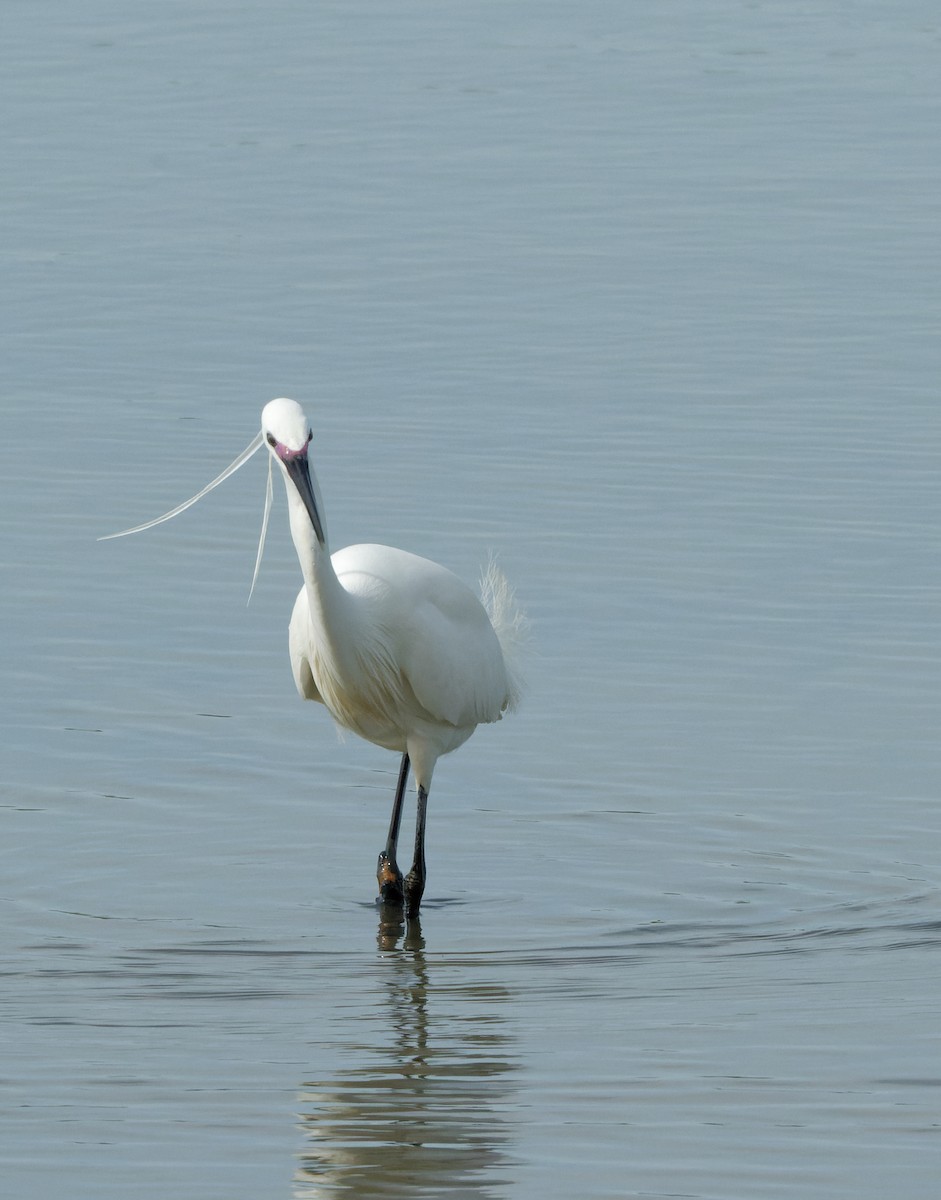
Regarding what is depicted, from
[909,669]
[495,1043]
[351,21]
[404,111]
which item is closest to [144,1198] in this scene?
[495,1043]

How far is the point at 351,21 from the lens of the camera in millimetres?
26562

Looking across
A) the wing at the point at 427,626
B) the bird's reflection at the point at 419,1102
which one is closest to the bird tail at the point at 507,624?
the wing at the point at 427,626

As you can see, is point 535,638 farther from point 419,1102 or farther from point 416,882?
point 419,1102

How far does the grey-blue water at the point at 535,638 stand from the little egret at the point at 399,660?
1.45 ft

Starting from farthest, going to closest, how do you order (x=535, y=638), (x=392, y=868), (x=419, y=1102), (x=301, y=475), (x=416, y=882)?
(x=535, y=638), (x=392, y=868), (x=416, y=882), (x=301, y=475), (x=419, y=1102)

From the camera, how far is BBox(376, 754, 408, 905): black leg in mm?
8240

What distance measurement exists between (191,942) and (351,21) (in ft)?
66.8

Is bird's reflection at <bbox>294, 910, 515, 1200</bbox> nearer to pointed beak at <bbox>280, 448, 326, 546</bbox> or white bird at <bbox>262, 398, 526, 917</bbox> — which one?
white bird at <bbox>262, 398, 526, 917</bbox>

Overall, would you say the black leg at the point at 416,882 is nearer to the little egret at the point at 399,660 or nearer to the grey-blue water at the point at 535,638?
the little egret at the point at 399,660

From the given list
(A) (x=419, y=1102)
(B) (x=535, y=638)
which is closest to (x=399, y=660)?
(B) (x=535, y=638)

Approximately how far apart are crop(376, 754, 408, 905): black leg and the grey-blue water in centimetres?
17

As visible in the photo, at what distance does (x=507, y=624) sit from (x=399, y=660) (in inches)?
41.2

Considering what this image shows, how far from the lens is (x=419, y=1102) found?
6027 millimetres

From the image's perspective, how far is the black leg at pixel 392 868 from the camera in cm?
824
